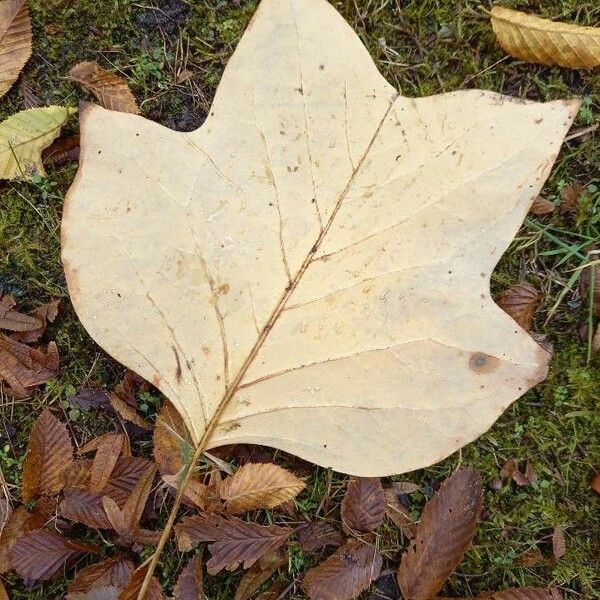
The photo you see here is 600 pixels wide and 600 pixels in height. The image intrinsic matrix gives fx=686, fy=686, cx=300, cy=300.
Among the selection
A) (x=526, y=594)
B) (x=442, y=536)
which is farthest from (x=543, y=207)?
(x=526, y=594)

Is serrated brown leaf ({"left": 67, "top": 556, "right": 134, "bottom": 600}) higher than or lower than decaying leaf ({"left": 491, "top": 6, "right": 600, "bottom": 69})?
lower

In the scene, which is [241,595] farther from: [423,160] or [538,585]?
[423,160]

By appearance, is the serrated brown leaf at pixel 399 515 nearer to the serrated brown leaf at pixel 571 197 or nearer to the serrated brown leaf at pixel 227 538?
the serrated brown leaf at pixel 227 538

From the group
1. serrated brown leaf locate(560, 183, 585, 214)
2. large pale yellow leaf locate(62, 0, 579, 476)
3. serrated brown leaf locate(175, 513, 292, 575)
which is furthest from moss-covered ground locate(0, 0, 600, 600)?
large pale yellow leaf locate(62, 0, 579, 476)

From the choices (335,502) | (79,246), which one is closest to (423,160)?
(79,246)

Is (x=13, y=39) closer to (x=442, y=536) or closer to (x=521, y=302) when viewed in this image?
(x=521, y=302)

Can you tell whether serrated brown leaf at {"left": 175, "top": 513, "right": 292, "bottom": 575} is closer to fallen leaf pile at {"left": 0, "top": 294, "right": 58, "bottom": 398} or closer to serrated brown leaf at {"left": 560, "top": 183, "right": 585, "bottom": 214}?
fallen leaf pile at {"left": 0, "top": 294, "right": 58, "bottom": 398}
